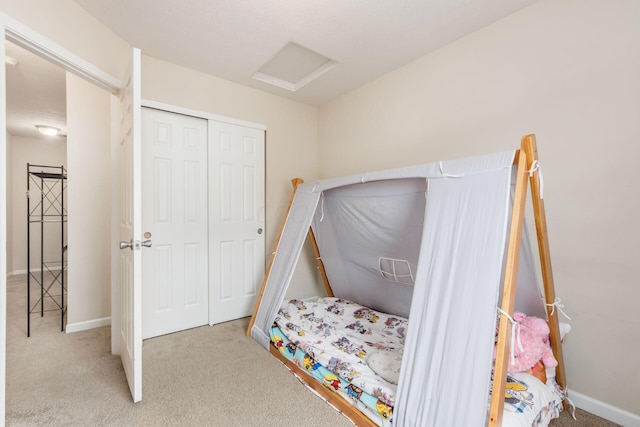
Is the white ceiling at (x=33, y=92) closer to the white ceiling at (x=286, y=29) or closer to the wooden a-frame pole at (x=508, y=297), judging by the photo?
the white ceiling at (x=286, y=29)

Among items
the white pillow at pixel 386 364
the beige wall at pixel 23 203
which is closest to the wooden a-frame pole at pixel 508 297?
the white pillow at pixel 386 364

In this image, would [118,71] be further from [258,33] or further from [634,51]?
[634,51]

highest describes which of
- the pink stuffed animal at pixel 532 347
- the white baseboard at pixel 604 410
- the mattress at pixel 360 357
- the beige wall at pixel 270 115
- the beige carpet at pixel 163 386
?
the beige wall at pixel 270 115

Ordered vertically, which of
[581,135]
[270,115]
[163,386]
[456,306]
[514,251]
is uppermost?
[270,115]

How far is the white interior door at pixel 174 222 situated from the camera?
2559 millimetres

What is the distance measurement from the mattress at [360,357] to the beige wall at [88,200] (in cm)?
187

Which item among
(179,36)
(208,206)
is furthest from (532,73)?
(208,206)

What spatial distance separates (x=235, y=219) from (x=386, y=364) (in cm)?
202

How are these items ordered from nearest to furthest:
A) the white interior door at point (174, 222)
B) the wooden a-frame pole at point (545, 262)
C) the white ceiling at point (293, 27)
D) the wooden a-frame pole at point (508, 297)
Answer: the wooden a-frame pole at point (508, 297)
the wooden a-frame pole at point (545, 262)
the white ceiling at point (293, 27)
the white interior door at point (174, 222)

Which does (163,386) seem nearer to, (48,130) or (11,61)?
(11,61)

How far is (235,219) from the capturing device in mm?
3035

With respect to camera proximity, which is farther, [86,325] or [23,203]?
[23,203]

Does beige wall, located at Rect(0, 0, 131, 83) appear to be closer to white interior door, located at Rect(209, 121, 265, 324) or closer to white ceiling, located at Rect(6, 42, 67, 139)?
white interior door, located at Rect(209, 121, 265, 324)

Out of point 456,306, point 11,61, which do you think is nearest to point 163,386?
point 456,306
